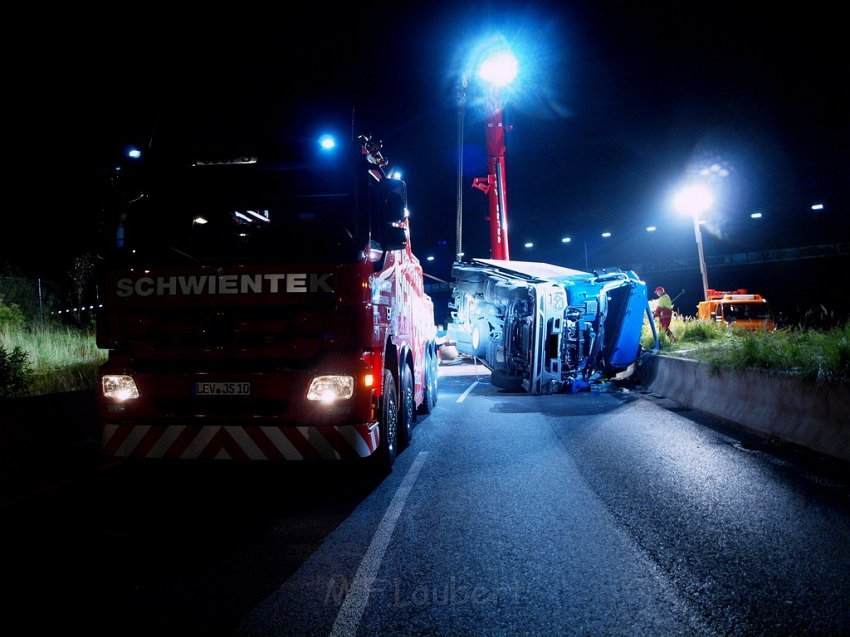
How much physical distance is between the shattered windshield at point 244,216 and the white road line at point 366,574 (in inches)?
86.8

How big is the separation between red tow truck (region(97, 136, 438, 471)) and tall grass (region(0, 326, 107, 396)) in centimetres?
448

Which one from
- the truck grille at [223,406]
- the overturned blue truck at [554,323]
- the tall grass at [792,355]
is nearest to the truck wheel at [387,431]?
the truck grille at [223,406]

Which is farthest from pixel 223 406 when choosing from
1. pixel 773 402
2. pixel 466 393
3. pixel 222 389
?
pixel 466 393

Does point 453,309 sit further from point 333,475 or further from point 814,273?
point 814,273

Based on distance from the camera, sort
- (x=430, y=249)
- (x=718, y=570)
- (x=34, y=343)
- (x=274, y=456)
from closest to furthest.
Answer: (x=718, y=570) → (x=274, y=456) → (x=34, y=343) → (x=430, y=249)

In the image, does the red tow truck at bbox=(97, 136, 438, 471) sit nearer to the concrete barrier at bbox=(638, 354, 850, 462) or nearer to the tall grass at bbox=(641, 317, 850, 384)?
the concrete barrier at bbox=(638, 354, 850, 462)

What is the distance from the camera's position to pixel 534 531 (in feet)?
13.2

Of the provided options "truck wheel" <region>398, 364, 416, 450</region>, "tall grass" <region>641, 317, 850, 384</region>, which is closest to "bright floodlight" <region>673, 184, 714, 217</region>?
"tall grass" <region>641, 317, 850, 384</region>

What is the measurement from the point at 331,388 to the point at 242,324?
0.98 meters

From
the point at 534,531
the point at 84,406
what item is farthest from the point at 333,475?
the point at 84,406

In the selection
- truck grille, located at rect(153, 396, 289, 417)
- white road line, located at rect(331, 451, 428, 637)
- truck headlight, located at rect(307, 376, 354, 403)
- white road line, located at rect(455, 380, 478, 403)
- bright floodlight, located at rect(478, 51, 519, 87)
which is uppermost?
bright floodlight, located at rect(478, 51, 519, 87)

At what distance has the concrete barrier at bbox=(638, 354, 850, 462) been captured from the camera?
5.80 meters

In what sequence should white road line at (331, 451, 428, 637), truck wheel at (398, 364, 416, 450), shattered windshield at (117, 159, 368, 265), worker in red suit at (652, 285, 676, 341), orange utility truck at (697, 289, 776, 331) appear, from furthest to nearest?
orange utility truck at (697, 289, 776, 331), worker in red suit at (652, 285, 676, 341), truck wheel at (398, 364, 416, 450), shattered windshield at (117, 159, 368, 265), white road line at (331, 451, 428, 637)

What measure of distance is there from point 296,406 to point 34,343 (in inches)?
362
